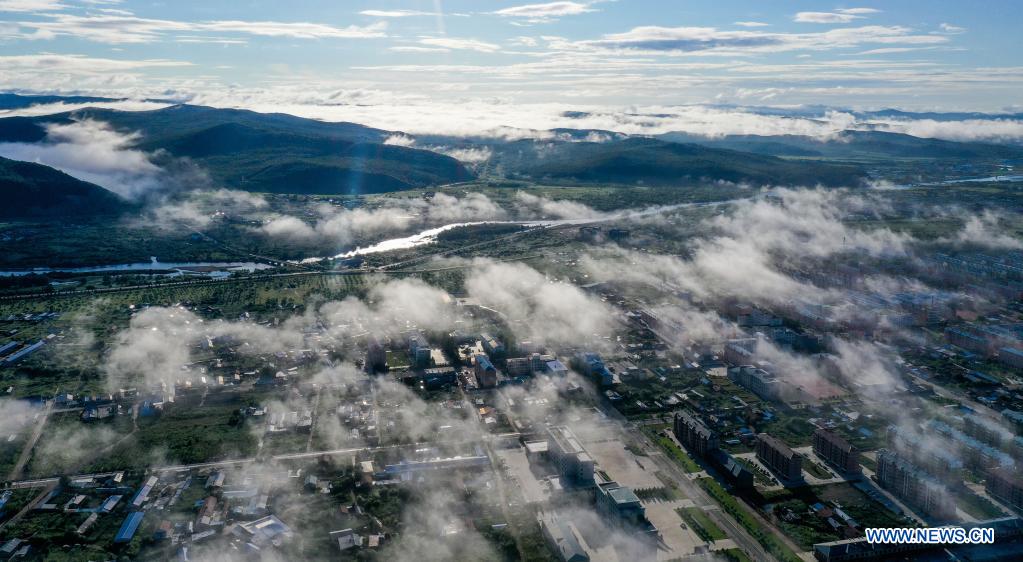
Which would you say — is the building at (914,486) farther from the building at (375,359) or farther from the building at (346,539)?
the building at (375,359)

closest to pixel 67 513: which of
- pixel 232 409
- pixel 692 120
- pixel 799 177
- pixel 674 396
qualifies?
pixel 232 409

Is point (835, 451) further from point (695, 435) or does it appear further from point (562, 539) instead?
point (562, 539)

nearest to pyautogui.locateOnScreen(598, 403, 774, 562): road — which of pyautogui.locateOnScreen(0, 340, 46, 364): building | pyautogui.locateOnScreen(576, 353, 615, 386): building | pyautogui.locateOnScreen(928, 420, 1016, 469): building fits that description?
pyautogui.locateOnScreen(576, 353, 615, 386): building

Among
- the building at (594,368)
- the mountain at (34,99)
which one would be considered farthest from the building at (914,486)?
the mountain at (34,99)

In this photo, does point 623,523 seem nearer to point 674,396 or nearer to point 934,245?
point 674,396

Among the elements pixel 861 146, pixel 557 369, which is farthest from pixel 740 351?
pixel 861 146
